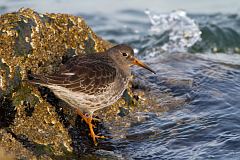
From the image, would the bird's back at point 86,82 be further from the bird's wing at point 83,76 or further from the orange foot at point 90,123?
the orange foot at point 90,123

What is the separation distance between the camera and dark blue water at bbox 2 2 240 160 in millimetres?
6195

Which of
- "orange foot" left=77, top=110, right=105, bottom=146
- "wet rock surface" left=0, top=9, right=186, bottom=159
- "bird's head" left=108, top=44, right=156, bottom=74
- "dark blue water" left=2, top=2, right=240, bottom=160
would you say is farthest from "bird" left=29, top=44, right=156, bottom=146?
"dark blue water" left=2, top=2, right=240, bottom=160

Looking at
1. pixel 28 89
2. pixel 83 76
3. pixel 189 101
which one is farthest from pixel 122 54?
pixel 28 89

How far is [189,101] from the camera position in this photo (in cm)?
747

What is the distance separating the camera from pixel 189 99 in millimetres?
7520

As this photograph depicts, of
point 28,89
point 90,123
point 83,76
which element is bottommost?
point 90,123

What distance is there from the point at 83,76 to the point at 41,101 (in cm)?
53

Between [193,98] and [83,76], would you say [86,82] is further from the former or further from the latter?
[193,98]

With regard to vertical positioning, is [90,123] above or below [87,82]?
below

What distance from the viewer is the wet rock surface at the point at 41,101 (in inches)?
216

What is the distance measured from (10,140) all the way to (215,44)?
25.9 ft

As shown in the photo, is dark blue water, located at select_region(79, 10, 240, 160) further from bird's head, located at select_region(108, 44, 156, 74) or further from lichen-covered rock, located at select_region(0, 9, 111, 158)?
lichen-covered rock, located at select_region(0, 9, 111, 158)

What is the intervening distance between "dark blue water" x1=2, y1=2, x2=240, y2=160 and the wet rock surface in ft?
0.82

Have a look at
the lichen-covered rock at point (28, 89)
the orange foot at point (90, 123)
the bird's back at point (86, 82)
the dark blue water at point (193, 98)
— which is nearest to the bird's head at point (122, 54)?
the bird's back at point (86, 82)
